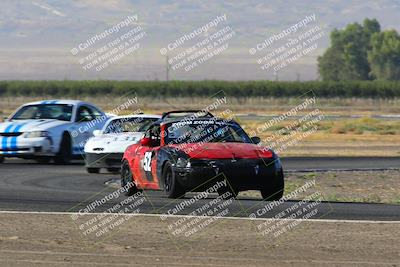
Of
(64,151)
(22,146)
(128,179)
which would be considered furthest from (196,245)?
(64,151)

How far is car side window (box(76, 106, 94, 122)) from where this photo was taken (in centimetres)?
2905

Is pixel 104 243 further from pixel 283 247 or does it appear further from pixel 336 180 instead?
pixel 336 180

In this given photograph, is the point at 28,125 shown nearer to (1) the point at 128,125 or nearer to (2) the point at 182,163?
(1) the point at 128,125

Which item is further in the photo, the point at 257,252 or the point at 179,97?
the point at 179,97

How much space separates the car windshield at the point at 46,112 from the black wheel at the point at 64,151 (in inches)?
24.6

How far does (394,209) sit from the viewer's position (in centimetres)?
1744

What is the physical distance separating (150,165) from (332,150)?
20.3 m

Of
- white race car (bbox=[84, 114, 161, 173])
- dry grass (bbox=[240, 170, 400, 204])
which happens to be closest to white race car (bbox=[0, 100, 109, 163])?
white race car (bbox=[84, 114, 161, 173])

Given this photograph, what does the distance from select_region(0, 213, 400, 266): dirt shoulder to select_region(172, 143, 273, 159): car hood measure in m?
2.63

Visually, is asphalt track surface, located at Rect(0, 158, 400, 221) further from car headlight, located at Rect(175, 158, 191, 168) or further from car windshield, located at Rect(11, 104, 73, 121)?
car windshield, located at Rect(11, 104, 73, 121)

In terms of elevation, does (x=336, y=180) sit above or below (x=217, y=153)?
below

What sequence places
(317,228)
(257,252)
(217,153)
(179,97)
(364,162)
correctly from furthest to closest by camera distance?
(179,97)
(364,162)
(217,153)
(317,228)
(257,252)

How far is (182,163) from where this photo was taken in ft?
58.9

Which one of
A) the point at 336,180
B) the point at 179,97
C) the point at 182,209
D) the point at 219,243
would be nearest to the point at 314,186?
the point at 336,180
